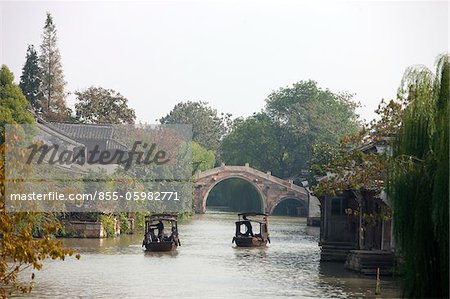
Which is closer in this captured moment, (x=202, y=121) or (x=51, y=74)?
(x=51, y=74)

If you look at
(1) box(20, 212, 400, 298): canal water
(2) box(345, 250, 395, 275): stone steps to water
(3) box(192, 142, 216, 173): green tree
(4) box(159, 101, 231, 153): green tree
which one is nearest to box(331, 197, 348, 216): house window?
(1) box(20, 212, 400, 298): canal water

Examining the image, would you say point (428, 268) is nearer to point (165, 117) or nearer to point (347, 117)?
point (347, 117)

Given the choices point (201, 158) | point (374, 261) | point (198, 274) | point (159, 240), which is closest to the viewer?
point (374, 261)

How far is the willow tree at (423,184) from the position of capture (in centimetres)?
1812

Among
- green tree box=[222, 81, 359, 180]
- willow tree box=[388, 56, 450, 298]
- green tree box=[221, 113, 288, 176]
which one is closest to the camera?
willow tree box=[388, 56, 450, 298]

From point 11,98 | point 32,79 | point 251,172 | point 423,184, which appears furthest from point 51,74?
point 423,184

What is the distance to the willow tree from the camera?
1812cm

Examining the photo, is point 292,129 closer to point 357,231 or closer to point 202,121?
point 202,121

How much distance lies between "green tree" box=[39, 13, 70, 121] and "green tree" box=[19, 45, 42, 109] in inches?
A: 21.9

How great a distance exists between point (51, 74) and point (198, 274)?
6276 cm

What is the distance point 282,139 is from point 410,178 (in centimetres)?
9100

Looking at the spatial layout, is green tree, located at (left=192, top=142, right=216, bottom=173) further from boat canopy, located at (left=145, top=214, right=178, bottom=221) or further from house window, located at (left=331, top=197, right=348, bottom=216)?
house window, located at (left=331, top=197, right=348, bottom=216)

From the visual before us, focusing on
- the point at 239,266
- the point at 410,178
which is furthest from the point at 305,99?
the point at 410,178

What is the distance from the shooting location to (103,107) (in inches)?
3551
